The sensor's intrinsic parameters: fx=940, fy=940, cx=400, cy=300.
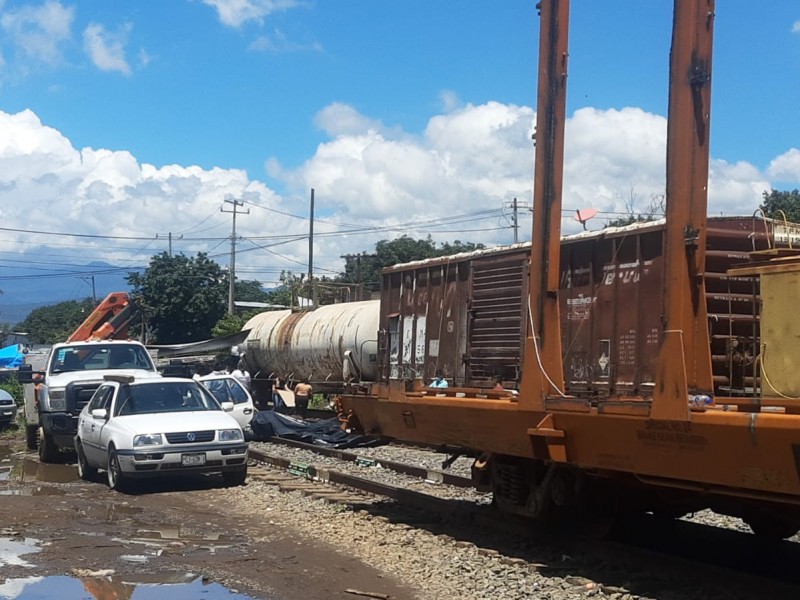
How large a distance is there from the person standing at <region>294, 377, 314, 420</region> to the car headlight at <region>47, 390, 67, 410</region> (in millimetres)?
8706

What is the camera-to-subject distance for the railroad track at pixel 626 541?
23.8 ft

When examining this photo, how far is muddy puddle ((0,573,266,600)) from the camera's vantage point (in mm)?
7141

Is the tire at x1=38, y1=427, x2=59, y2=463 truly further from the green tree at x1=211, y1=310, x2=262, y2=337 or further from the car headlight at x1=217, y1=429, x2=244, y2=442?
the green tree at x1=211, y1=310, x2=262, y2=337

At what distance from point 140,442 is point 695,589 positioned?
797cm

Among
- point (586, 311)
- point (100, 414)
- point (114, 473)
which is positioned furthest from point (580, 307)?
point (100, 414)

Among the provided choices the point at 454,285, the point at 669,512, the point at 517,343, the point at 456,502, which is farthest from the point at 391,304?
the point at 669,512

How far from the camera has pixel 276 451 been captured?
1775cm

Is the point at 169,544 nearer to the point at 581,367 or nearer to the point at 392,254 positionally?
the point at 581,367

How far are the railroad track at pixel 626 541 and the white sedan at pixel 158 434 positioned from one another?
1.16 m

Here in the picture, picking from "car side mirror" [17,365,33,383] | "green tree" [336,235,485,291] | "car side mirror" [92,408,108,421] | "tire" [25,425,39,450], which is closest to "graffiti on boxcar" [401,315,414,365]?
"car side mirror" [92,408,108,421]

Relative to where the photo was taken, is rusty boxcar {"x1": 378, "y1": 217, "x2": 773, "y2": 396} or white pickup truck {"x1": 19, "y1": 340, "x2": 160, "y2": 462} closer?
rusty boxcar {"x1": 378, "y1": 217, "x2": 773, "y2": 396}

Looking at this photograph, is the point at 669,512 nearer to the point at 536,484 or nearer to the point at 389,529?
the point at 536,484

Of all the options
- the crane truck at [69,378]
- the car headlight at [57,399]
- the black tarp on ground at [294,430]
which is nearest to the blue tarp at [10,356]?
the crane truck at [69,378]

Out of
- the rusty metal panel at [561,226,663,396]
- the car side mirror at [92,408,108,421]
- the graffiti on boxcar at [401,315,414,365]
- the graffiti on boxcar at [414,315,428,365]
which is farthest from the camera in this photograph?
the graffiti on boxcar at [401,315,414,365]
